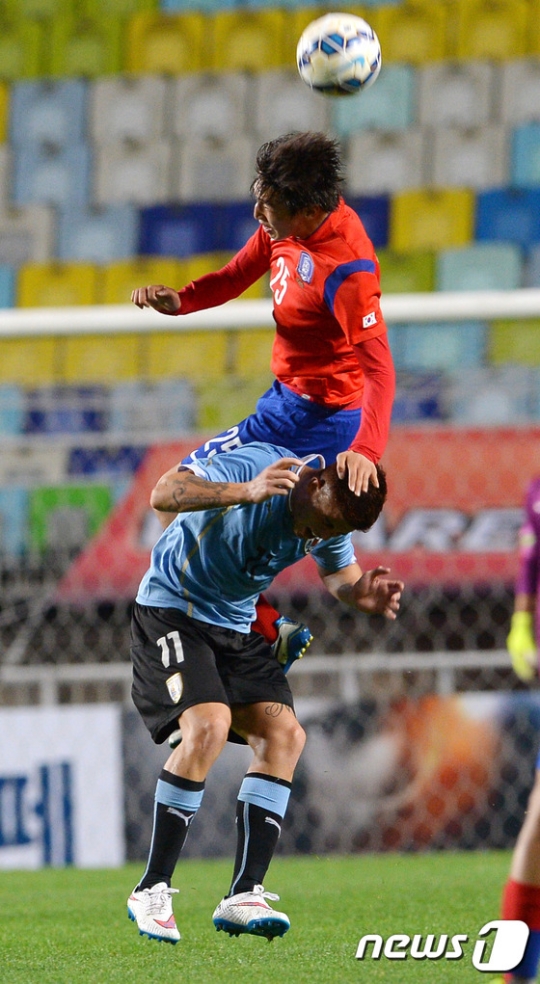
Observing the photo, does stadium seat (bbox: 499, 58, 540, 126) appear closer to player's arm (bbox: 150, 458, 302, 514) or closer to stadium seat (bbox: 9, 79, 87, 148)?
stadium seat (bbox: 9, 79, 87, 148)

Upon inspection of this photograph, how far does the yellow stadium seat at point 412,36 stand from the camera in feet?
40.2

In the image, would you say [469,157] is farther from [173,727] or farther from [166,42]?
[173,727]

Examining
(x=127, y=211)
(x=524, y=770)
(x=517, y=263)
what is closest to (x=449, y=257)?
(x=517, y=263)

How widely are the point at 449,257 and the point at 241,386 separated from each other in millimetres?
3385

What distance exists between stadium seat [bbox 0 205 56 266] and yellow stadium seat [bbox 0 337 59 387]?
5.05 ft

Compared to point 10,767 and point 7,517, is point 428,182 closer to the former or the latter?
point 7,517

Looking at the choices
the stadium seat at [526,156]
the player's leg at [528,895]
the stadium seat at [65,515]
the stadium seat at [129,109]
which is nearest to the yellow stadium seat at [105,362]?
the stadium seat at [65,515]

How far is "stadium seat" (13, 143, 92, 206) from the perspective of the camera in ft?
40.7

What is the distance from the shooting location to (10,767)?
7.07 metres

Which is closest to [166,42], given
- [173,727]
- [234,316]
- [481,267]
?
[481,267]

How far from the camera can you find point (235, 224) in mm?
11680

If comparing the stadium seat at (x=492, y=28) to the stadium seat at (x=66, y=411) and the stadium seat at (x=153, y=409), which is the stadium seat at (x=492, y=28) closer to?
the stadium seat at (x=153, y=409)

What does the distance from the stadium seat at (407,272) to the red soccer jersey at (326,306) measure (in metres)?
6.94

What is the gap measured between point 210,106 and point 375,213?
209 centimetres
